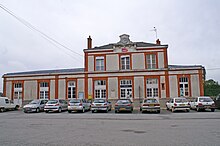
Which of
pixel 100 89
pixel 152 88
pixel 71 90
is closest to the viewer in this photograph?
pixel 152 88

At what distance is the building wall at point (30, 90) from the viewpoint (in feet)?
113

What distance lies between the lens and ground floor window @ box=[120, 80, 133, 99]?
104 feet

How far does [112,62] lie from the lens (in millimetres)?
32969

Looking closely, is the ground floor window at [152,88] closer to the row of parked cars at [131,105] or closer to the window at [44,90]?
the row of parked cars at [131,105]

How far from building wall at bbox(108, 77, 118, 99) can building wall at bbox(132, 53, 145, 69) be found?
11.2ft

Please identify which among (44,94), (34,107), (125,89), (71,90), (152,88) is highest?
(152,88)

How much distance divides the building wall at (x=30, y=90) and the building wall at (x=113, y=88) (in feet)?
38.9

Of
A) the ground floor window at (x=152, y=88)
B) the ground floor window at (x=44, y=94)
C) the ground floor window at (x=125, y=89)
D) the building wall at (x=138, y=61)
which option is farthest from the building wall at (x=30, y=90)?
the ground floor window at (x=152, y=88)

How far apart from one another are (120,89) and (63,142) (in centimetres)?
2441

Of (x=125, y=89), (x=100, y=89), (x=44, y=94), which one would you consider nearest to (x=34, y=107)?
(x=44, y=94)

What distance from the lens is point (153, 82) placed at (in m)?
31.5

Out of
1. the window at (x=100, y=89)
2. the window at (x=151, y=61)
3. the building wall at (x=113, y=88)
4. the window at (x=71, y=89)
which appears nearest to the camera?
the building wall at (x=113, y=88)

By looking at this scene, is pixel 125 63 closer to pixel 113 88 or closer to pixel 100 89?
pixel 113 88

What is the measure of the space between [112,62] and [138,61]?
3866 mm
